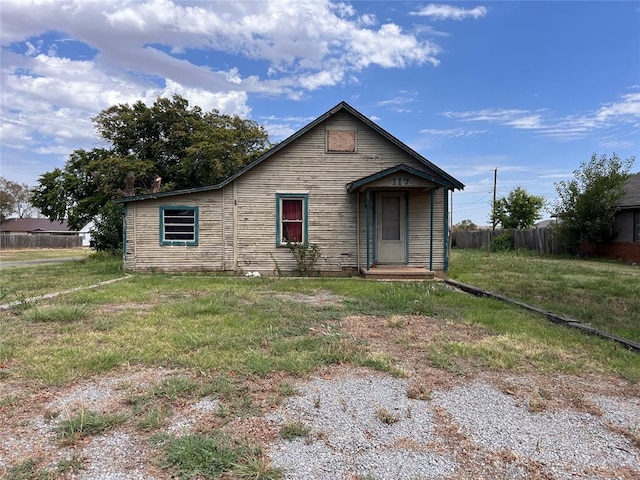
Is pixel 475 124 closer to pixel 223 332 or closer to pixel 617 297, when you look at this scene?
pixel 617 297

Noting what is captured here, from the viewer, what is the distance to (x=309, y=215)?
12.7 meters

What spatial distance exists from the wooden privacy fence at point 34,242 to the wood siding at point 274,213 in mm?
32719

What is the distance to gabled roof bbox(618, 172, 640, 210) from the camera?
19.8 m

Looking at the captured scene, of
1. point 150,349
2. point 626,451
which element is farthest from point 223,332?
point 626,451

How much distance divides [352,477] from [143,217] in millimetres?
11681

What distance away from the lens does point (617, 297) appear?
8.90m

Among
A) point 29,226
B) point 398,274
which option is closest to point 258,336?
point 398,274

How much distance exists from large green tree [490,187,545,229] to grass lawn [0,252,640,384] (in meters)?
29.1

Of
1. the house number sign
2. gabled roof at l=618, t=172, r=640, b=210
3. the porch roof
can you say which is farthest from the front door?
gabled roof at l=618, t=172, r=640, b=210

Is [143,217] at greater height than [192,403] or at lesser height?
greater

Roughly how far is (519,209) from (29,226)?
61161 mm

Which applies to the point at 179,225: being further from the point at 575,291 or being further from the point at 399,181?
the point at 575,291

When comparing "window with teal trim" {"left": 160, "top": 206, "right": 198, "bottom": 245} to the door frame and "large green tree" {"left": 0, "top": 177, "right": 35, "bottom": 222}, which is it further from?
"large green tree" {"left": 0, "top": 177, "right": 35, "bottom": 222}

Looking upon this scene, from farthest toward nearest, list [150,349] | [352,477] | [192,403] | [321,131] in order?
[321,131] → [150,349] → [192,403] → [352,477]
